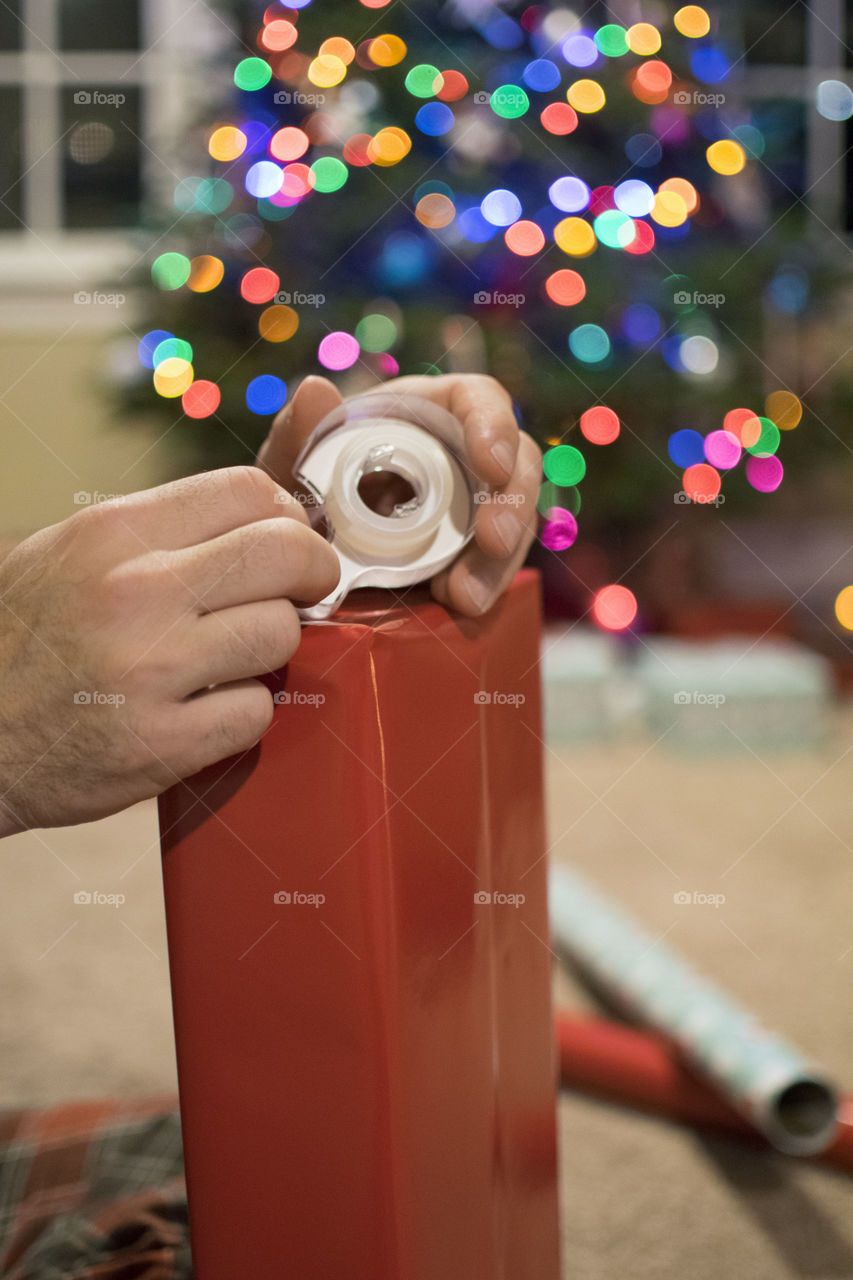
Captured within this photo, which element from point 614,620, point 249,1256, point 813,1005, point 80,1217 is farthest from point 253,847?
point 614,620

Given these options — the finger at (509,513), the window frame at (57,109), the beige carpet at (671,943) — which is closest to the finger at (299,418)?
the finger at (509,513)

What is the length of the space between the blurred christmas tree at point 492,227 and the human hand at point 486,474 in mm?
1338

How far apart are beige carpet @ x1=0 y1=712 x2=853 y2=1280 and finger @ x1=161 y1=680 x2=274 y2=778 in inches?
19.0

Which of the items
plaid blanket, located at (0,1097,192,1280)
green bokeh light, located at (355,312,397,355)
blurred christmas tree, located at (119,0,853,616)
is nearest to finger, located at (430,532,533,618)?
plaid blanket, located at (0,1097,192,1280)

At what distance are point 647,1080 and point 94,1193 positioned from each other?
1.48 ft

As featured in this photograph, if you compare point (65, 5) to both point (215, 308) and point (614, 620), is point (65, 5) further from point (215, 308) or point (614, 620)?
point (614, 620)

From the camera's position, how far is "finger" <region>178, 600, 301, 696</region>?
408 mm

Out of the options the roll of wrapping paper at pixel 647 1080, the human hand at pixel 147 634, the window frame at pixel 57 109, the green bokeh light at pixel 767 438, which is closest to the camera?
the human hand at pixel 147 634

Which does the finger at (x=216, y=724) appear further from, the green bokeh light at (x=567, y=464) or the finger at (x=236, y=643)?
the green bokeh light at (x=567, y=464)

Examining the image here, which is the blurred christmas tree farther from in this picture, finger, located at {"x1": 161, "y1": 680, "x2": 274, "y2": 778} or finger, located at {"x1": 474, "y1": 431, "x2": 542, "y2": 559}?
finger, located at {"x1": 161, "y1": 680, "x2": 274, "y2": 778}

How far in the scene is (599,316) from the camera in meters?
1.94

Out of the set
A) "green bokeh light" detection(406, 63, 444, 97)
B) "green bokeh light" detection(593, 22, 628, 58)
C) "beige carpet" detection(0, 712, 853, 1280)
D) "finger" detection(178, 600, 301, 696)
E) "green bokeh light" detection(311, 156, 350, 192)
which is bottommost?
"beige carpet" detection(0, 712, 853, 1280)

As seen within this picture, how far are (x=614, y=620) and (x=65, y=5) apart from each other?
7.06 feet

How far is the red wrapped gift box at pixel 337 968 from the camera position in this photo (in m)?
0.44
